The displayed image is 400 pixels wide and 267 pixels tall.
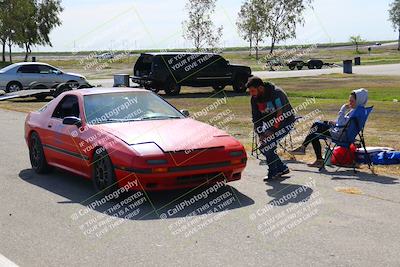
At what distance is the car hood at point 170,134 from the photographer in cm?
686

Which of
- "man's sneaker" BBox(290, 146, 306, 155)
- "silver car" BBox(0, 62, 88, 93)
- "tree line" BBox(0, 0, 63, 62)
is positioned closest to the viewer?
"man's sneaker" BBox(290, 146, 306, 155)

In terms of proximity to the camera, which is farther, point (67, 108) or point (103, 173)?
point (67, 108)

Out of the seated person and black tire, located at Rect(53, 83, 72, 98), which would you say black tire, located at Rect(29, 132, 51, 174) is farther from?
black tire, located at Rect(53, 83, 72, 98)

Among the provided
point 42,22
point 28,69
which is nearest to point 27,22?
point 42,22

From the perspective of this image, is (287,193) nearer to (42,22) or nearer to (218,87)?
(218,87)

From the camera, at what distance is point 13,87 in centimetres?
2669

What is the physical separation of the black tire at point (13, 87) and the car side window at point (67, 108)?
753 inches

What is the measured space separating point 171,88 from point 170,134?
19.2 m

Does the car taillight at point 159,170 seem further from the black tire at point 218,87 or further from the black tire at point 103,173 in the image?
the black tire at point 218,87

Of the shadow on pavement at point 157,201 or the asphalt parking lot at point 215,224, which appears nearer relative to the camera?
the asphalt parking lot at point 215,224

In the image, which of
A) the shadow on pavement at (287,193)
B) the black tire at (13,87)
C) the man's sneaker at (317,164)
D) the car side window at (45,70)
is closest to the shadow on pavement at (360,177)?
the man's sneaker at (317,164)

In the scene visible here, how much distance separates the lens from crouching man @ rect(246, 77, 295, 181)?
8.15 m

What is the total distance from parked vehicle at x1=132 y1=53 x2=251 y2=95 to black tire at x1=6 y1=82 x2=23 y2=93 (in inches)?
209

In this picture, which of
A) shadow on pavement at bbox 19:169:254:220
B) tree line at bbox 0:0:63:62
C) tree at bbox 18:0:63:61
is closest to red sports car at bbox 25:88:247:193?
shadow on pavement at bbox 19:169:254:220
